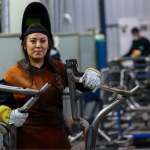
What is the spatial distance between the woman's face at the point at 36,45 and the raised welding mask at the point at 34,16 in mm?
86

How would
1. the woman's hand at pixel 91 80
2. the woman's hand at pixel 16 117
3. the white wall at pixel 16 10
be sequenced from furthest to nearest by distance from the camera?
the white wall at pixel 16 10
the woman's hand at pixel 91 80
the woman's hand at pixel 16 117

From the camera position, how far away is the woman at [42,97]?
1473 millimetres

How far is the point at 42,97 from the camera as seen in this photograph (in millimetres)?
1495

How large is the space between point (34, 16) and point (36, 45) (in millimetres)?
226

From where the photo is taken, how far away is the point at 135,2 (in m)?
10.8

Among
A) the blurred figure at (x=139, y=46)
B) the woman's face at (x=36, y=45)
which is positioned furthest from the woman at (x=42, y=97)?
the blurred figure at (x=139, y=46)

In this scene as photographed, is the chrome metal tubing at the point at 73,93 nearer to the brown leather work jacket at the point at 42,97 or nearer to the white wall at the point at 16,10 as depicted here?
the brown leather work jacket at the point at 42,97

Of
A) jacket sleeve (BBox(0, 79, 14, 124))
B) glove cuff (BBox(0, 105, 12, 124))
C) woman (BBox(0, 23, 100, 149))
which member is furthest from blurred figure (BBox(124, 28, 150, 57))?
glove cuff (BBox(0, 105, 12, 124))

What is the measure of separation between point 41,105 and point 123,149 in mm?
2014

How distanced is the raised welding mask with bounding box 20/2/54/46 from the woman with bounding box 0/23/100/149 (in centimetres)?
6

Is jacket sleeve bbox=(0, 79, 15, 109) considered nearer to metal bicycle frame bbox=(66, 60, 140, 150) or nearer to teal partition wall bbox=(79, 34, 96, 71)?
metal bicycle frame bbox=(66, 60, 140, 150)

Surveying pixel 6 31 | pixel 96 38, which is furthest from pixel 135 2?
pixel 6 31

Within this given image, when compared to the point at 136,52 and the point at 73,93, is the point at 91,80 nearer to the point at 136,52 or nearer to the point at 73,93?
the point at 73,93

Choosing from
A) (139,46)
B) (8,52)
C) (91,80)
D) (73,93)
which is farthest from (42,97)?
(139,46)
